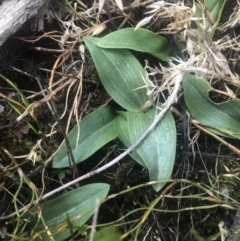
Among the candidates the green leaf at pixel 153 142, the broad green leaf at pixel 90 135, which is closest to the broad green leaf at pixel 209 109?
the green leaf at pixel 153 142

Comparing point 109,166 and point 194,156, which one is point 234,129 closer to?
point 194,156

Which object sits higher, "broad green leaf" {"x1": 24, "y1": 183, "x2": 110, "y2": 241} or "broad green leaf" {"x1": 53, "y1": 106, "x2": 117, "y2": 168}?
"broad green leaf" {"x1": 53, "y1": 106, "x2": 117, "y2": 168}

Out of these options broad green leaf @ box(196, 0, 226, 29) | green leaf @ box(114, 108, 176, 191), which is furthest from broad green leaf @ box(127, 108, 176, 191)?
broad green leaf @ box(196, 0, 226, 29)

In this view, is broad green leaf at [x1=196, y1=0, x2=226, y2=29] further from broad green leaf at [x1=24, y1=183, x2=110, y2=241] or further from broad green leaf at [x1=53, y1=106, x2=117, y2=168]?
broad green leaf at [x1=24, y1=183, x2=110, y2=241]

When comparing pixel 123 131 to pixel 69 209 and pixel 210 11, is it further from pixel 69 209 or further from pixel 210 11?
pixel 210 11

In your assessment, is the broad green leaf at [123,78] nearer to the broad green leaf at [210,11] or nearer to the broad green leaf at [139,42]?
the broad green leaf at [139,42]

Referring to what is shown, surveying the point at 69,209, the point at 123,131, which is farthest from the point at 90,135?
the point at 69,209
